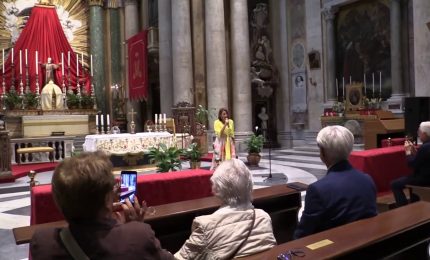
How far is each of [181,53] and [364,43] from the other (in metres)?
6.41

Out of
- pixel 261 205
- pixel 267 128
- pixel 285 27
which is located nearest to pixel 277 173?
pixel 261 205

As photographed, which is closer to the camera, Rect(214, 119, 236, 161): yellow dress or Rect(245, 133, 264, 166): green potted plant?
Rect(214, 119, 236, 161): yellow dress

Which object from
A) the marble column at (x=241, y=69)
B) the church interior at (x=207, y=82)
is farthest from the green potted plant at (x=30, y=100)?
the marble column at (x=241, y=69)

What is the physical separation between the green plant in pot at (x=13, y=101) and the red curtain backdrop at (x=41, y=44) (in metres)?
2.46

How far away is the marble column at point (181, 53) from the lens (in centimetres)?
1509

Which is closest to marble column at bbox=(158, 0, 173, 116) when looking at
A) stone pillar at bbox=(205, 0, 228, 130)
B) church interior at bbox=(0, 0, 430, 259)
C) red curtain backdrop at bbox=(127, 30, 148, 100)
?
church interior at bbox=(0, 0, 430, 259)

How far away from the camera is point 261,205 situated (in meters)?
4.05

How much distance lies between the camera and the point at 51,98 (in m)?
15.8

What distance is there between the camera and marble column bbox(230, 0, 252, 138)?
608 inches

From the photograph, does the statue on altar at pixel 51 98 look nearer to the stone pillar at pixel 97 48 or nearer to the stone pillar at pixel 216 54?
the stone pillar at pixel 97 48

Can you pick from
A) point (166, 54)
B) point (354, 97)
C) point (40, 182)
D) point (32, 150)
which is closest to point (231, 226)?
point (40, 182)

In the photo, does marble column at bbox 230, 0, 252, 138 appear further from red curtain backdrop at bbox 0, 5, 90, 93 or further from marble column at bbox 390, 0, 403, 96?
red curtain backdrop at bbox 0, 5, 90, 93

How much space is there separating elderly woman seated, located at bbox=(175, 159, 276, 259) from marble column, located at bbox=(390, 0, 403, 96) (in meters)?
13.0

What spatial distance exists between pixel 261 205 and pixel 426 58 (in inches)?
315
